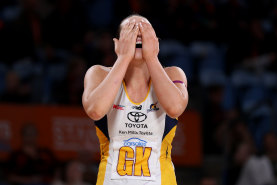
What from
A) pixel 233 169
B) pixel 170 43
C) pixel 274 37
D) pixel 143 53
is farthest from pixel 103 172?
pixel 274 37

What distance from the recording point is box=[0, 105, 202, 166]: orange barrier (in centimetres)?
815

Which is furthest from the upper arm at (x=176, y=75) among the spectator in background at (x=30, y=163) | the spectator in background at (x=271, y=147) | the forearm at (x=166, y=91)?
the spectator in background at (x=271, y=147)

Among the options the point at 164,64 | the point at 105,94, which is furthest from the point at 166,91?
the point at 164,64

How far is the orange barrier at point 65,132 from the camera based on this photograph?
815 cm

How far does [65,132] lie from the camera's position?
838 centimetres

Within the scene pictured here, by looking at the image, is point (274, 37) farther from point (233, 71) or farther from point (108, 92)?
point (108, 92)

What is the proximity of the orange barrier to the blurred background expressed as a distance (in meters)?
0.01

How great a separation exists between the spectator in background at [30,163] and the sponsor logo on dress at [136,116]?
455cm

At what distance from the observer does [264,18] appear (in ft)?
41.5

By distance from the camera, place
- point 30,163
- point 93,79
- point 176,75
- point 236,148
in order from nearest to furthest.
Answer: point 93,79 < point 176,75 < point 30,163 < point 236,148

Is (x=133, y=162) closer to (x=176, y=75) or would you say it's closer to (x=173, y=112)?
(x=173, y=112)

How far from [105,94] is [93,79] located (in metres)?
0.27

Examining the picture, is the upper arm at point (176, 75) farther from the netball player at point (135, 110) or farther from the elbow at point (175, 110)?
the elbow at point (175, 110)

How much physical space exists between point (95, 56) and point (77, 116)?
1.38m
